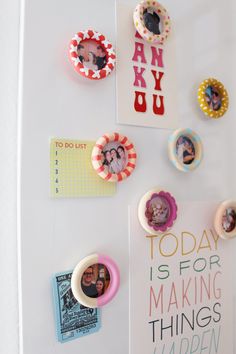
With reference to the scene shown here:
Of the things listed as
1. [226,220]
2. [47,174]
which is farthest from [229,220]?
[47,174]

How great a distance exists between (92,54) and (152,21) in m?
0.16

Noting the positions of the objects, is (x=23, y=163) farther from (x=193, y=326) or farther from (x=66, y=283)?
(x=193, y=326)

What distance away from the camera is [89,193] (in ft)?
1.87

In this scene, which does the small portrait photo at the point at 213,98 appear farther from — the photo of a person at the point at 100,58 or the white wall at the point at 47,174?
the photo of a person at the point at 100,58

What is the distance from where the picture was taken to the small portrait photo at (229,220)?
734mm

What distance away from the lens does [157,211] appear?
0.64 m

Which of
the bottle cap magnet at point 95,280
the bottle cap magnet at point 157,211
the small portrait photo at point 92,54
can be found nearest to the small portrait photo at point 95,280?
the bottle cap magnet at point 95,280

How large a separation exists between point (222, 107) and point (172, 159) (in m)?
0.21

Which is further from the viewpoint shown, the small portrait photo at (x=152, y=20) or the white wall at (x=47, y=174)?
the small portrait photo at (x=152, y=20)

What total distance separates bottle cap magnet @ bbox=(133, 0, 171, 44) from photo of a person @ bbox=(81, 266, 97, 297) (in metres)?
0.46

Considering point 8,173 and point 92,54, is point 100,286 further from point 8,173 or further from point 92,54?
point 92,54

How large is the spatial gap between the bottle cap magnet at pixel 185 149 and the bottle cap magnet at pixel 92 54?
203mm

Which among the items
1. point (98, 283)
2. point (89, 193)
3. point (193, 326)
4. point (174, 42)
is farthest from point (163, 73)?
point (193, 326)

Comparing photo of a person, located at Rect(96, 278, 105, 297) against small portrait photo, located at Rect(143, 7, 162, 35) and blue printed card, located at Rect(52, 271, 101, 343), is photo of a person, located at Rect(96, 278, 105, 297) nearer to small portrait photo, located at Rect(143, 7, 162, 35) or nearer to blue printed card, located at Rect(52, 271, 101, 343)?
blue printed card, located at Rect(52, 271, 101, 343)
